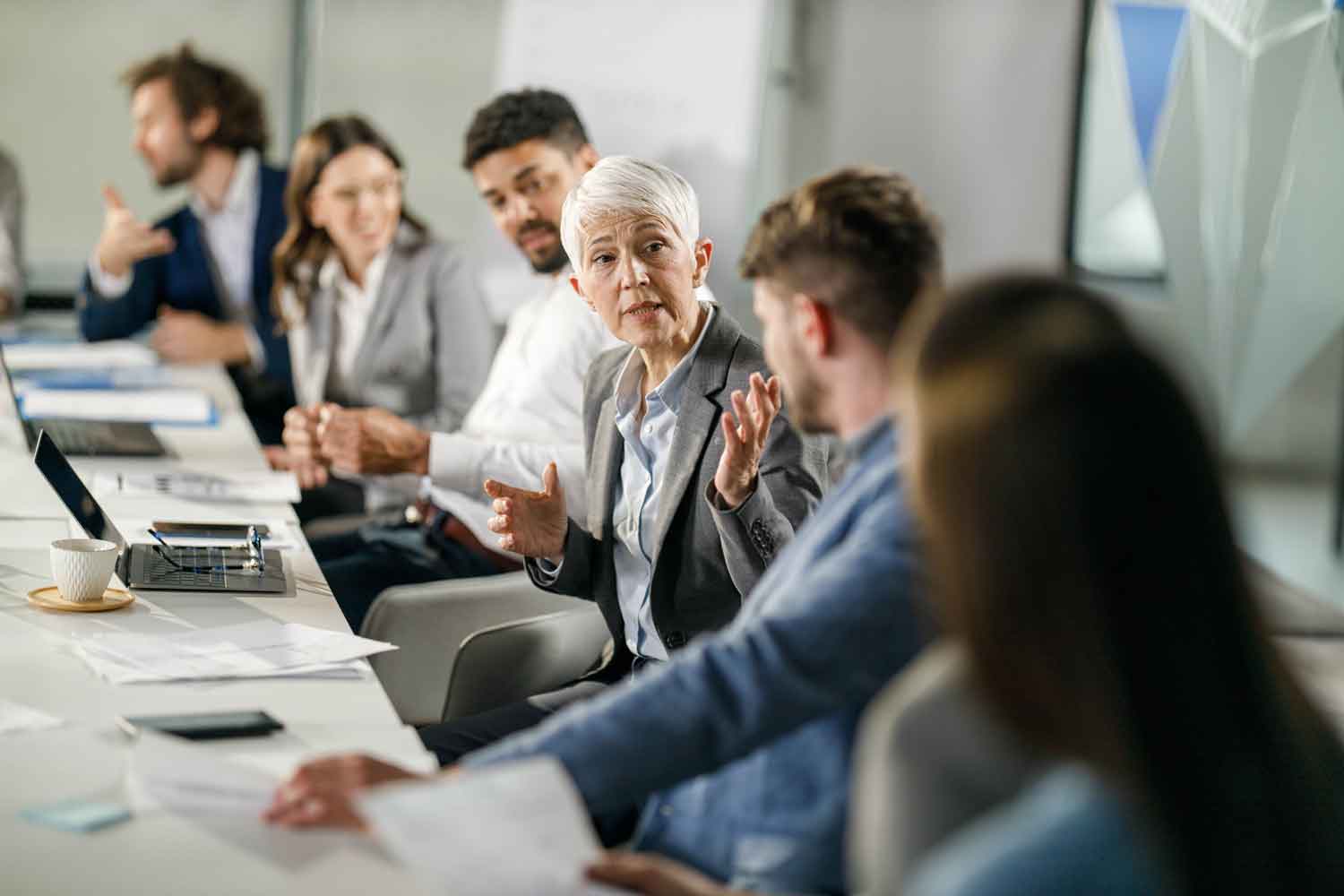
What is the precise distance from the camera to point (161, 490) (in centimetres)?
288

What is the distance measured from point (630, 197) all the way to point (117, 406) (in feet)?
6.32

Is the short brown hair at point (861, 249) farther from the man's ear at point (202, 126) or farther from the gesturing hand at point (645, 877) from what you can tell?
the man's ear at point (202, 126)

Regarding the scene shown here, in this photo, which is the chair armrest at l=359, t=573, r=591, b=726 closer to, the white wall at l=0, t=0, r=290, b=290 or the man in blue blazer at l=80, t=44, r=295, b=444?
the man in blue blazer at l=80, t=44, r=295, b=444

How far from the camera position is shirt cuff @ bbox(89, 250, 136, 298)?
14.7ft

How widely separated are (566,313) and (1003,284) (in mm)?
2029

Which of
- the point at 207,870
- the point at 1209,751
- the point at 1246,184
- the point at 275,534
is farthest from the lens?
the point at 1246,184

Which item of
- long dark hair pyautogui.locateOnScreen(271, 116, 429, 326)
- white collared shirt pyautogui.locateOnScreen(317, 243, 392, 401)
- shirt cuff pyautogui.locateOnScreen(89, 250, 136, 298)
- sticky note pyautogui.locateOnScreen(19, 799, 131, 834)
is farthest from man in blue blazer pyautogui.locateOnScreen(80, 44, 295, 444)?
sticky note pyautogui.locateOnScreen(19, 799, 131, 834)

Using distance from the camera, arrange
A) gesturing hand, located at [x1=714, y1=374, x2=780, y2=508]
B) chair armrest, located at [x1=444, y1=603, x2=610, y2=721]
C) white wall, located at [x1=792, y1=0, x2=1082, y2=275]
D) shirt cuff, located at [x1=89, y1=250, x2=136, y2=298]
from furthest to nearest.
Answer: white wall, located at [x1=792, y1=0, x2=1082, y2=275], shirt cuff, located at [x1=89, y1=250, x2=136, y2=298], chair armrest, located at [x1=444, y1=603, x2=610, y2=721], gesturing hand, located at [x1=714, y1=374, x2=780, y2=508]

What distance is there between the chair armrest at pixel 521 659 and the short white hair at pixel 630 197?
59 centimetres

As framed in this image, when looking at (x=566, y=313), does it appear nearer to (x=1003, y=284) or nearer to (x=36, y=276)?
(x=1003, y=284)

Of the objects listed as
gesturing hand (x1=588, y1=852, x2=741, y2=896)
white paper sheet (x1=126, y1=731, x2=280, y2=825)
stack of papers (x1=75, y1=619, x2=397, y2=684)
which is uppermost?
gesturing hand (x1=588, y1=852, x2=741, y2=896)

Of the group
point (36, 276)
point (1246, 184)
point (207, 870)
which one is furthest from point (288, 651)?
point (36, 276)

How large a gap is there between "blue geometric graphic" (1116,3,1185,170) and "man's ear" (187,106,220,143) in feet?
9.78

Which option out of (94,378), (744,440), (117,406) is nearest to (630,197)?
(744,440)
